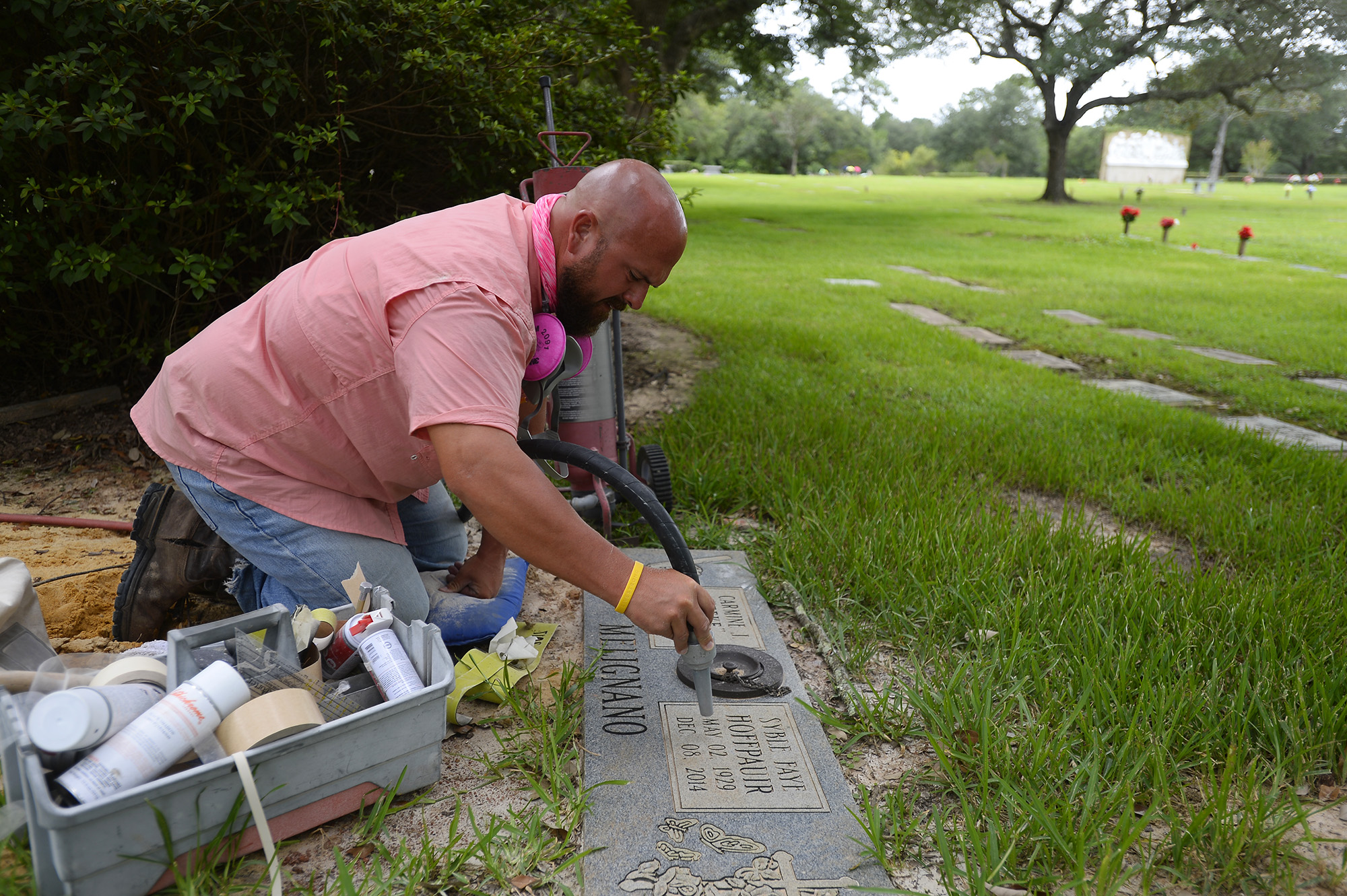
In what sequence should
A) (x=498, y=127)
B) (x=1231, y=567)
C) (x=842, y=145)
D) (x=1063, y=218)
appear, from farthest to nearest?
(x=842, y=145)
(x=1063, y=218)
(x=498, y=127)
(x=1231, y=567)

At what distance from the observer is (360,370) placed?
189cm

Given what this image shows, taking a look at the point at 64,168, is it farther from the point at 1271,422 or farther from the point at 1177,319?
the point at 1177,319

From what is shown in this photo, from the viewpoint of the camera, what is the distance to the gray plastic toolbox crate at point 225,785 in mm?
1339

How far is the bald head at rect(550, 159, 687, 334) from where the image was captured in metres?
1.81

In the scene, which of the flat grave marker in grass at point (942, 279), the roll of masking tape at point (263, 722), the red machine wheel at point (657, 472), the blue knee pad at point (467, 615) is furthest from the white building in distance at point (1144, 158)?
the roll of masking tape at point (263, 722)

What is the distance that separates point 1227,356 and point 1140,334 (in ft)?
3.03

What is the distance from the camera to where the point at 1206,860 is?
157cm

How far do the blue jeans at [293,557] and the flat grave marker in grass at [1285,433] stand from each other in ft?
12.8

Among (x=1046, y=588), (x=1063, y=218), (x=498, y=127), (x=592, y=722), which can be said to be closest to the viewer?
(x=592, y=722)

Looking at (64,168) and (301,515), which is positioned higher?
(64,168)

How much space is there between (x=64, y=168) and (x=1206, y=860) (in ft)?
13.6

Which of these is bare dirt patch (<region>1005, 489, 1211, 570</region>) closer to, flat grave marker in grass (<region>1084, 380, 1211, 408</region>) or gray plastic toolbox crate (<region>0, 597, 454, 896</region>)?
flat grave marker in grass (<region>1084, 380, 1211, 408</region>)

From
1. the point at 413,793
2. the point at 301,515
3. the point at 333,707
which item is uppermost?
the point at 301,515

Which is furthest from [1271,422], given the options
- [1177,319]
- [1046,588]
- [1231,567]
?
[1177,319]
